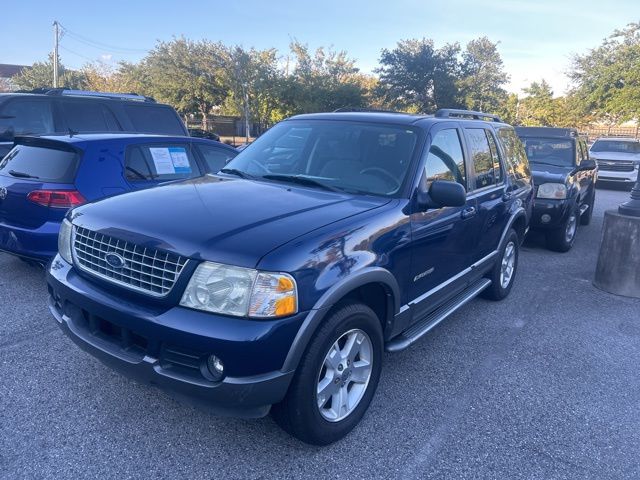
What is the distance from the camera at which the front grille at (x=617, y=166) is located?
634 inches

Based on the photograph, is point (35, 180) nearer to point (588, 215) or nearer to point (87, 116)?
point (87, 116)

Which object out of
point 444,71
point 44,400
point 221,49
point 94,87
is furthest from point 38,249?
point 94,87

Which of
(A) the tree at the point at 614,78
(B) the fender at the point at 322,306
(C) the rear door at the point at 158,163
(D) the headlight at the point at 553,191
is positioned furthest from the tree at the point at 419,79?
(B) the fender at the point at 322,306

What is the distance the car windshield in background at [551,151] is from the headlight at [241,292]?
25.6 feet

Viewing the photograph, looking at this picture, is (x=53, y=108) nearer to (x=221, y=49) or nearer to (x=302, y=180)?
(x=302, y=180)

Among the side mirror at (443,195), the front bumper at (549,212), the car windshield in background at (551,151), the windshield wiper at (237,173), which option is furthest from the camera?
the car windshield in background at (551,151)

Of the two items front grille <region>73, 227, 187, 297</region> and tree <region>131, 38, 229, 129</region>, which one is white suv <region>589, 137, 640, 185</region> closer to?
front grille <region>73, 227, 187, 297</region>

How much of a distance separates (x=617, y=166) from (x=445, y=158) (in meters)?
15.4

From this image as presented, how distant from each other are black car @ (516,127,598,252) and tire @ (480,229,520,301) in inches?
87.2

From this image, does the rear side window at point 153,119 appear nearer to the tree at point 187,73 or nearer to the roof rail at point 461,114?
the roof rail at point 461,114

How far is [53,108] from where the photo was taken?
7125 millimetres

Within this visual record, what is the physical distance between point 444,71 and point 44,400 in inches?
1582

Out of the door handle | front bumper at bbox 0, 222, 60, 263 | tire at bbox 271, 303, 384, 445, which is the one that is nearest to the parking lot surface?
tire at bbox 271, 303, 384, 445

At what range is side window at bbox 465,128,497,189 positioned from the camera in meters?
4.29
